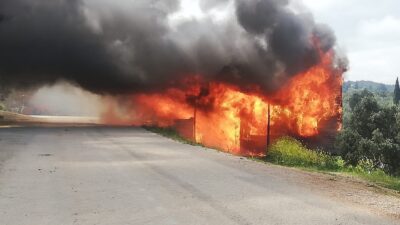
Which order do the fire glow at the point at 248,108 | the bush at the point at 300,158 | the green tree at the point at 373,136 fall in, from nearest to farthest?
the bush at the point at 300,158 < the fire glow at the point at 248,108 < the green tree at the point at 373,136

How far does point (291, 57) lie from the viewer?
3378 centimetres

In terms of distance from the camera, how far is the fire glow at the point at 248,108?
3472cm

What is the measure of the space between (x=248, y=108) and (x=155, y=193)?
28.5m

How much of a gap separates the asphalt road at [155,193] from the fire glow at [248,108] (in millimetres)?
21074

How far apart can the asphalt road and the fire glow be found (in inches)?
830

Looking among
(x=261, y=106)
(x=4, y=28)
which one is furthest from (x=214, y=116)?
(x=4, y=28)

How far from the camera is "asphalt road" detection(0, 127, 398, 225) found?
6.81m

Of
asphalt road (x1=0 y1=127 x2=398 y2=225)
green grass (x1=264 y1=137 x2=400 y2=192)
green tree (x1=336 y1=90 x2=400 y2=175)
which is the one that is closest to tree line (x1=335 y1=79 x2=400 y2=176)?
green tree (x1=336 y1=90 x2=400 y2=175)

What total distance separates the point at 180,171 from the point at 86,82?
28937mm

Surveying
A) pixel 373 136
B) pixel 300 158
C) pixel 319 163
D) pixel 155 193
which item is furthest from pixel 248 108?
pixel 155 193

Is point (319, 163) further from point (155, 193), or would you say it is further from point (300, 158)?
point (155, 193)

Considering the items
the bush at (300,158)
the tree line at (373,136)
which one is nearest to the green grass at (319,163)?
the bush at (300,158)

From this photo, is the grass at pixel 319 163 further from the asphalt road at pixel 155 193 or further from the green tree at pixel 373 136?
the green tree at pixel 373 136

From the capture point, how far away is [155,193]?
8.48m
